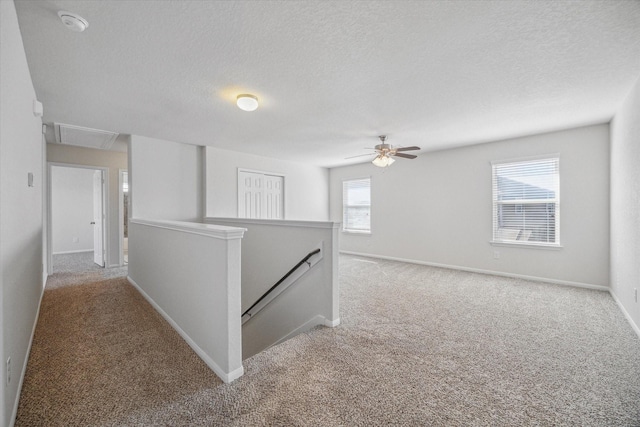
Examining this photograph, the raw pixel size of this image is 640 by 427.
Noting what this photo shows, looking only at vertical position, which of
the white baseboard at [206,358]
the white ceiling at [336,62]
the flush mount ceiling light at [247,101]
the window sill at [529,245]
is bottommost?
the white baseboard at [206,358]

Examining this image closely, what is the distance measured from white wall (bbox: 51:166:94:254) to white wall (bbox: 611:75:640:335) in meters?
10.0

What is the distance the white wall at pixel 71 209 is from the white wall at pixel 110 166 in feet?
7.67

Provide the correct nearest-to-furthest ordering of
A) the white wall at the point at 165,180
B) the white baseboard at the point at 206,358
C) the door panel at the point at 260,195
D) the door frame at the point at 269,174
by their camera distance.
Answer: the white baseboard at the point at 206,358 < the white wall at the point at 165,180 < the door frame at the point at 269,174 < the door panel at the point at 260,195

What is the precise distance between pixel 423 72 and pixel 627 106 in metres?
2.43

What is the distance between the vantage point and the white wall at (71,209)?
22.9 ft

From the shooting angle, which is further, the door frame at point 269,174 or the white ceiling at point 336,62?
the door frame at point 269,174

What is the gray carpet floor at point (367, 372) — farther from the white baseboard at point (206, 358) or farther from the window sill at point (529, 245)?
the window sill at point (529, 245)

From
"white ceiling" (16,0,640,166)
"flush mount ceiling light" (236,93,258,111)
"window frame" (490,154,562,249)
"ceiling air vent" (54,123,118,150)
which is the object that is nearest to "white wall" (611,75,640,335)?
"white ceiling" (16,0,640,166)

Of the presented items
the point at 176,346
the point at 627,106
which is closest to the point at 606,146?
the point at 627,106

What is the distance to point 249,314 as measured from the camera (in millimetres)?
3967

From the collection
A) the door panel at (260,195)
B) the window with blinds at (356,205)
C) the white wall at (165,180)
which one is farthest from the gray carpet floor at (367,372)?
the window with blinds at (356,205)

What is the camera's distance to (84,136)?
175 inches

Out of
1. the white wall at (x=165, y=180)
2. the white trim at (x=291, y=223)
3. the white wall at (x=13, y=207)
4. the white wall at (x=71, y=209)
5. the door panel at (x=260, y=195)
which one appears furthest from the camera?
the white wall at (x=71, y=209)

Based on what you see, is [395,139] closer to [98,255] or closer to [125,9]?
[125,9]
